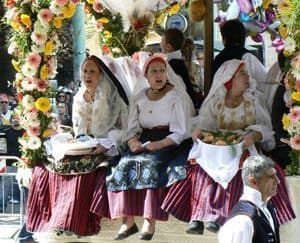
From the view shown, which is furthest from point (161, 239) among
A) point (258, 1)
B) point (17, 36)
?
point (258, 1)

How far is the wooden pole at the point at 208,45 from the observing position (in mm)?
7211

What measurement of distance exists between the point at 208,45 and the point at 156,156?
166cm

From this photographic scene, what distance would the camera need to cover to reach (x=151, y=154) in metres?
6.05

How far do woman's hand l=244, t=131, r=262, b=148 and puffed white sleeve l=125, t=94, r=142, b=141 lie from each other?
3.02 ft

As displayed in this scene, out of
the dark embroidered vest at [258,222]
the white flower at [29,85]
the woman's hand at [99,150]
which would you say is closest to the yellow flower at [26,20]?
the white flower at [29,85]

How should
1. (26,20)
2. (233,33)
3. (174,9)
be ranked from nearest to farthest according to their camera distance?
1. (26,20)
2. (233,33)
3. (174,9)

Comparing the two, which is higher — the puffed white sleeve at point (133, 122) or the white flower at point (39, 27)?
the white flower at point (39, 27)

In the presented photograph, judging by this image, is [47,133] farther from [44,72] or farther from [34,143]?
[44,72]

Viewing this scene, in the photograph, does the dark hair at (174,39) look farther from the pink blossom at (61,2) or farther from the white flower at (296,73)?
the white flower at (296,73)

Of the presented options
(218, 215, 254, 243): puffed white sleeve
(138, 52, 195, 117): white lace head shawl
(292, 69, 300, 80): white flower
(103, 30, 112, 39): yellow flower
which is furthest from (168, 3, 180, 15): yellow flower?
(218, 215, 254, 243): puffed white sleeve

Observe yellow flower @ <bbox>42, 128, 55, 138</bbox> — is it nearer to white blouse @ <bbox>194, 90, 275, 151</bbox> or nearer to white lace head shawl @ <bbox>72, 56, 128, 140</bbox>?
white lace head shawl @ <bbox>72, 56, 128, 140</bbox>

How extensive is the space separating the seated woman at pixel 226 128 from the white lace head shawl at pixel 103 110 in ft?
2.30

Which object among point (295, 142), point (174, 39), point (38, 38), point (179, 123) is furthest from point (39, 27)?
point (295, 142)

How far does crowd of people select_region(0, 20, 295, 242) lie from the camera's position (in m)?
5.79
